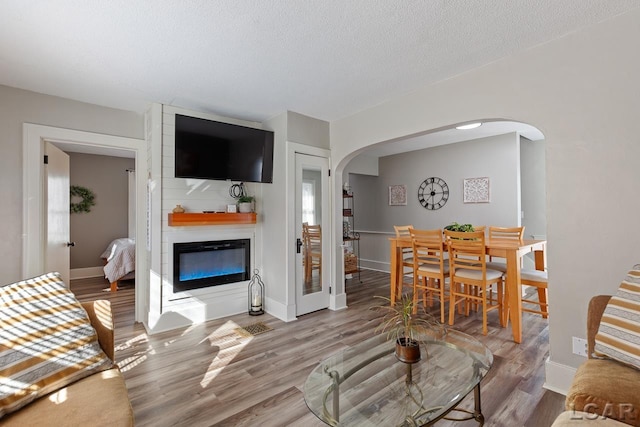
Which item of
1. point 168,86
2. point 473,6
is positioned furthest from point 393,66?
point 168,86

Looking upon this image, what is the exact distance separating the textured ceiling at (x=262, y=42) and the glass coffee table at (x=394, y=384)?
207 cm

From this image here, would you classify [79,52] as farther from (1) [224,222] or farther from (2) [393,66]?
(2) [393,66]

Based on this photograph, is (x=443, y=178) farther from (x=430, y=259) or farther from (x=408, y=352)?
(x=408, y=352)

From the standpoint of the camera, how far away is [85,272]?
5.70 metres

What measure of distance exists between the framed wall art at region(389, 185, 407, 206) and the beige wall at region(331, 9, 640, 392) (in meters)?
3.61

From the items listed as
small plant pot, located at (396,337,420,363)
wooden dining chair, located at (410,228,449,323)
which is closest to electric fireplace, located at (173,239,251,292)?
wooden dining chair, located at (410,228,449,323)

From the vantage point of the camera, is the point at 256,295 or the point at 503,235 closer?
the point at 256,295

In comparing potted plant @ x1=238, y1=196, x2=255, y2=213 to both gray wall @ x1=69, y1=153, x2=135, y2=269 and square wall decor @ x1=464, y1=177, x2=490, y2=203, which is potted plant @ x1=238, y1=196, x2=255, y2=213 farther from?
gray wall @ x1=69, y1=153, x2=135, y2=269

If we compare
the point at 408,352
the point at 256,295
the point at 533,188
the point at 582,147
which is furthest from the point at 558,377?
the point at 533,188

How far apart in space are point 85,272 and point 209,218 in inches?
160

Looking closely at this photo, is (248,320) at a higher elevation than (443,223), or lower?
lower

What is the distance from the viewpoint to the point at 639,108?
1789 millimetres

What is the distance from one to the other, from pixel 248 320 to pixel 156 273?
1.15 m

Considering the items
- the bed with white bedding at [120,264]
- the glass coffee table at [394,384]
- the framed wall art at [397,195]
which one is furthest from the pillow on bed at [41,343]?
the framed wall art at [397,195]
